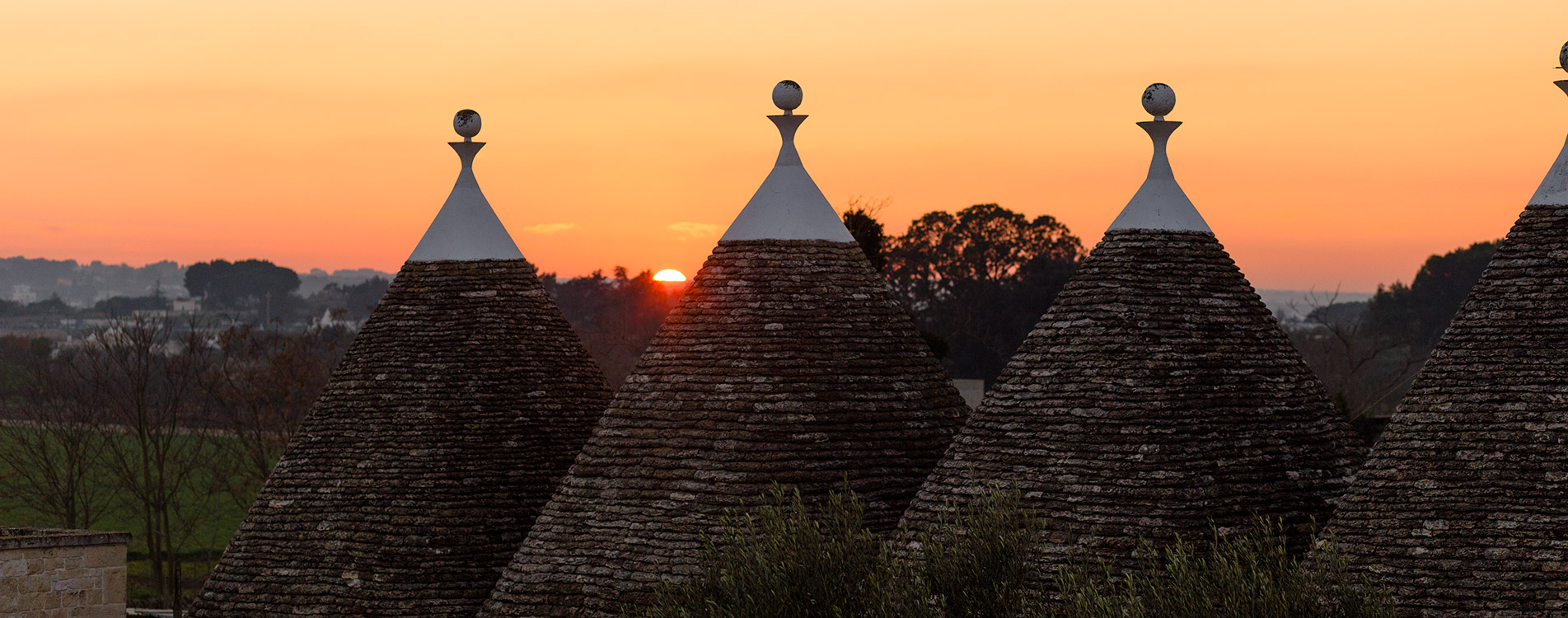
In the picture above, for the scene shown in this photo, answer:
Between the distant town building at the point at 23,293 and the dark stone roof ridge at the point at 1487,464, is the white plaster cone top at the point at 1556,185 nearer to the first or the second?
the dark stone roof ridge at the point at 1487,464

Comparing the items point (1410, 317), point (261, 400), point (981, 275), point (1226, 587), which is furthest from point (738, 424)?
point (1410, 317)

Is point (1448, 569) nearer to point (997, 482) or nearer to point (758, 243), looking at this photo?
point (997, 482)

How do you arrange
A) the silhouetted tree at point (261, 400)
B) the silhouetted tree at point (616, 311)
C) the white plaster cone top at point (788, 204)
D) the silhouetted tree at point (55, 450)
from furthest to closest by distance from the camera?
the silhouetted tree at point (616, 311), the silhouetted tree at point (261, 400), the silhouetted tree at point (55, 450), the white plaster cone top at point (788, 204)

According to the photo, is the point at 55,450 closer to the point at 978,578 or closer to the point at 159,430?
the point at 159,430

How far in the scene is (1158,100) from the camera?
16.7 meters

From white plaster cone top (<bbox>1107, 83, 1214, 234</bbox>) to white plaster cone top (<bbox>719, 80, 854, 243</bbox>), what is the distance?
3228mm

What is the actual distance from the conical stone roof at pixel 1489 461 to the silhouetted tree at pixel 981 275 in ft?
174

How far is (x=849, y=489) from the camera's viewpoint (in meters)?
16.4

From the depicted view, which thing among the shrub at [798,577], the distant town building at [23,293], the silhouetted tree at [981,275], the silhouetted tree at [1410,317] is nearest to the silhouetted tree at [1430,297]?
the silhouetted tree at [1410,317]

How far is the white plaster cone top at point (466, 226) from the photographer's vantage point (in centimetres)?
2109

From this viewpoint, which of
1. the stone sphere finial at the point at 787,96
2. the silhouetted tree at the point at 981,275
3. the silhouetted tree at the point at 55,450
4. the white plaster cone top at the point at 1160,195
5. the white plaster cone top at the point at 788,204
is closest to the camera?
the white plaster cone top at the point at 1160,195

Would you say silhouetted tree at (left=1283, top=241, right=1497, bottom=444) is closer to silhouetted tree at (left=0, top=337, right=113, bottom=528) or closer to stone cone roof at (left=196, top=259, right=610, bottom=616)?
silhouetted tree at (left=0, top=337, right=113, bottom=528)

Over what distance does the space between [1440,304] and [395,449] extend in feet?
207

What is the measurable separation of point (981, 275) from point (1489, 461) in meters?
58.3
